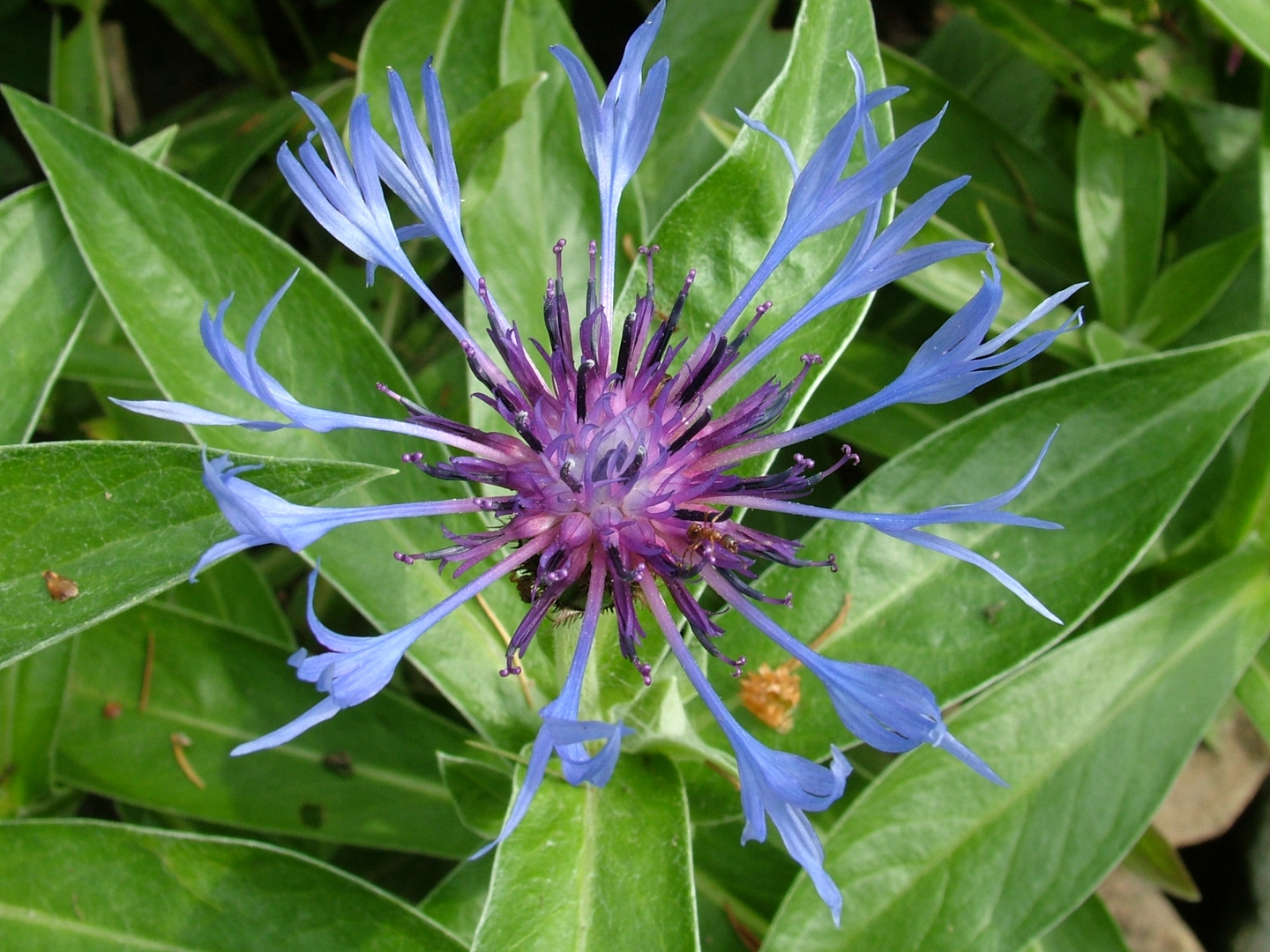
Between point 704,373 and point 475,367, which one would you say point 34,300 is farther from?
point 704,373

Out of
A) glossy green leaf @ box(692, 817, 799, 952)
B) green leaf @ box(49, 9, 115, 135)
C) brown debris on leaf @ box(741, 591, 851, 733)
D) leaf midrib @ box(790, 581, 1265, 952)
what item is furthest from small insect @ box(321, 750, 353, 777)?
green leaf @ box(49, 9, 115, 135)

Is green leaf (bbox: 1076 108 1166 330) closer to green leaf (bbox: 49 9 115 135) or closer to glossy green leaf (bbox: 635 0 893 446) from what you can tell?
glossy green leaf (bbox: 635 0 893 446)

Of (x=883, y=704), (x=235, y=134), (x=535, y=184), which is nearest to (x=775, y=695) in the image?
(x=883, y=704)

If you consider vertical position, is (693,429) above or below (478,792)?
above

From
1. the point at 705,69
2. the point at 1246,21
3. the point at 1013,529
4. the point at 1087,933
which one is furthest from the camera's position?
the point at 705,69

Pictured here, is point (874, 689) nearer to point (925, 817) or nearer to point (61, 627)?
point (925, 817)

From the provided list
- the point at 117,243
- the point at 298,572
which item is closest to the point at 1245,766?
the point at 298,572

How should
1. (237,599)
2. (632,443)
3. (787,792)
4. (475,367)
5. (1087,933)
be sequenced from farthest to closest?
(237,599)
(1087,933)
(475,367)
(632,443)
(787,792)
